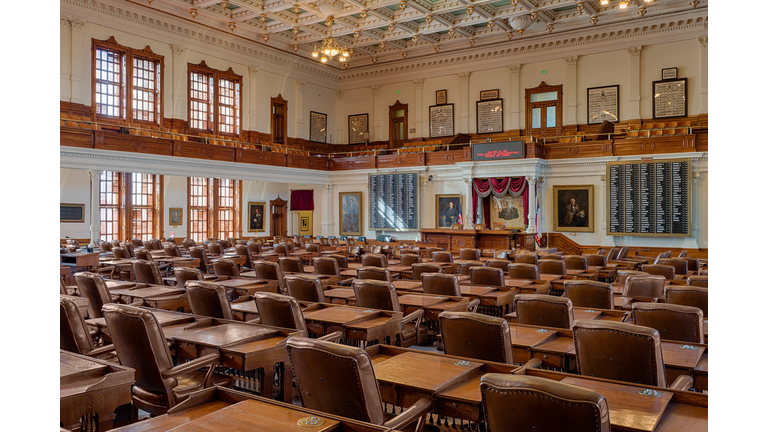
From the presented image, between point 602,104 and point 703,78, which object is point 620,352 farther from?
point 602,104

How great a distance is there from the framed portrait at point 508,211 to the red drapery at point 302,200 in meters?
8.58

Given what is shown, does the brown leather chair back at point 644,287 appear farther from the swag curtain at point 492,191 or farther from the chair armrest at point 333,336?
the swag curtain at point 492,191

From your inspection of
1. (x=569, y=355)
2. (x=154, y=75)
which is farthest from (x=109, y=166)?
(x=569, y=355)

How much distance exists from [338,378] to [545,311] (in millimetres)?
2332

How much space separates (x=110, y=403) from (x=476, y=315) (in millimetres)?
2026

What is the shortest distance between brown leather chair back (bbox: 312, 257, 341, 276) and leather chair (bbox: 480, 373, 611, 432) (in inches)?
227

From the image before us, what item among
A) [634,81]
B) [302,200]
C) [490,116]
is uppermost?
[634,81]

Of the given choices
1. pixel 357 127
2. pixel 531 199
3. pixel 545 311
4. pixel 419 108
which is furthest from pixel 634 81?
pixel 545 311

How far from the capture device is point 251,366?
3195 mm

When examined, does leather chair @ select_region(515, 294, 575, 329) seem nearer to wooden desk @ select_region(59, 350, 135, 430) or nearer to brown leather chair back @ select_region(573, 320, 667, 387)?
brown leather chair back @ select_region(573, 320, 667, 387)

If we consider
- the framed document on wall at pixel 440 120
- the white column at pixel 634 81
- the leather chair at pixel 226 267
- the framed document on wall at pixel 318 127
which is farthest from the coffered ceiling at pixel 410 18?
the leather chair at pixel 226 267

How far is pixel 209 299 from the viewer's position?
14.9 feet

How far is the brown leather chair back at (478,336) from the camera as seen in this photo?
10.4ft

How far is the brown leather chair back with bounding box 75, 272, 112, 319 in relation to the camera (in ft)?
16.7
